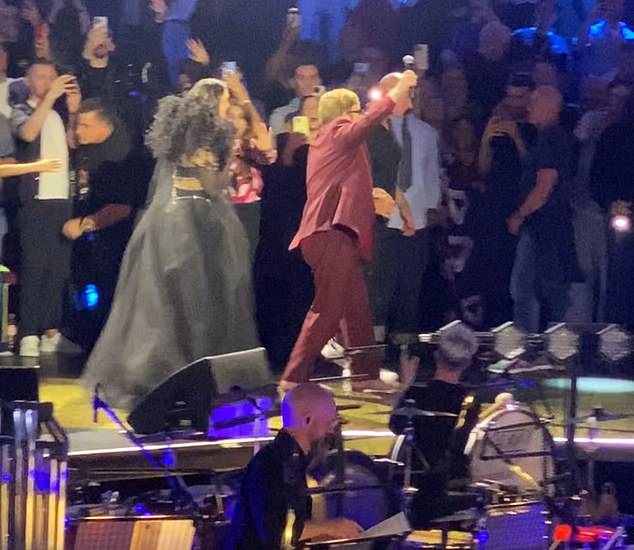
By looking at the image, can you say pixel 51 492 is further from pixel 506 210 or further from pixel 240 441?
pixel 506 210

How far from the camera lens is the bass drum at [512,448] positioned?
4.51m

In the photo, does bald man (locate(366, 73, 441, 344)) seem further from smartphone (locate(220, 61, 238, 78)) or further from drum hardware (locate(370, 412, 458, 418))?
drum hardware (locate(370, 412, 458, 418))

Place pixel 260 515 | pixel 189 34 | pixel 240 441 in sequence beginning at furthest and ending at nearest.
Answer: pixel 189 34 → pixel 240 441 → pixel 260 515

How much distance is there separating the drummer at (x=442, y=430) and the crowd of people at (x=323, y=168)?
160 centimetres

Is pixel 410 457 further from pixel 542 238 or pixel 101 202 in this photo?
pixel 101 202

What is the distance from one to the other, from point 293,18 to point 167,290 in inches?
68.7

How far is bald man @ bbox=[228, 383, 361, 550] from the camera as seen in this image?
3363mm

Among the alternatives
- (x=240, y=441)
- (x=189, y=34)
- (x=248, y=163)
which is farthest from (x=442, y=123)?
(x=240, y=441)

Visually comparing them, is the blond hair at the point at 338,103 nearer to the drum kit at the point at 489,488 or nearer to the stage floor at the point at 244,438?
the stage floor at the point at 244,438

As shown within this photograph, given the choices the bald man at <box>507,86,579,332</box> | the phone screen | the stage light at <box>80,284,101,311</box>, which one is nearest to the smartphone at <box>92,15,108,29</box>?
the phone screen

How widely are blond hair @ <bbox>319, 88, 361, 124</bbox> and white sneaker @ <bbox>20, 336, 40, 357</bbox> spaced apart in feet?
7.03

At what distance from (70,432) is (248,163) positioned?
1.85 metres

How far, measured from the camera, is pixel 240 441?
18.9 feet

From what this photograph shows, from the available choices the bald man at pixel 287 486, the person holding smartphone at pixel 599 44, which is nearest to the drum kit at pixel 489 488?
the bald man at pixel 287 486
